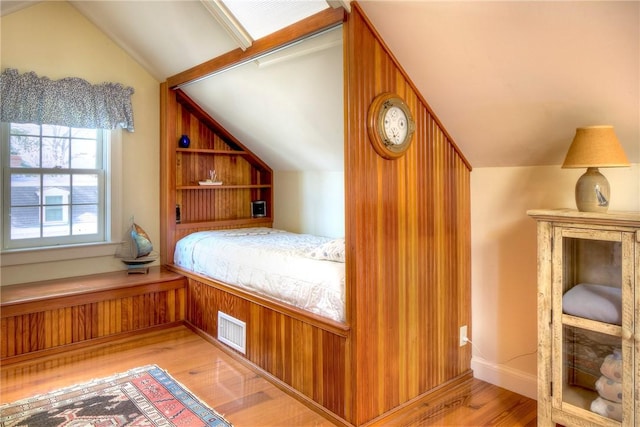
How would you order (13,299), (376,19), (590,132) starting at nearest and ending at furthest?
(590,132) → (376,19) → (13,299)

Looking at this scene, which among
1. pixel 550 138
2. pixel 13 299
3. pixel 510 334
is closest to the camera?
pixel 550 138

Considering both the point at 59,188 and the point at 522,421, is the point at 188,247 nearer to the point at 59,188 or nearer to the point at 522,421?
the point at 59,188

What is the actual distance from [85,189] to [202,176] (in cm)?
103

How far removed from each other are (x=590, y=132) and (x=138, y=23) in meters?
3.18

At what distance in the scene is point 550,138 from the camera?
234 centimetres

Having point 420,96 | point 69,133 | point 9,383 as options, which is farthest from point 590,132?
point 69,133

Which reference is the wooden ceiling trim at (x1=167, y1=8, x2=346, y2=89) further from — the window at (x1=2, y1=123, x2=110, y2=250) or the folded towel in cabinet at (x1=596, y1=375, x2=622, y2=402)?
the folded towel in cabinet at (x1=596, y1=375, x2=622, y2=402)

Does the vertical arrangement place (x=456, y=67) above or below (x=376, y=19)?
below

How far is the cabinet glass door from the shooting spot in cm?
192

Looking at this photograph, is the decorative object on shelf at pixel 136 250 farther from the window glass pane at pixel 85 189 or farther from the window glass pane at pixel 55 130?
the window glass pane at pixel 55 130

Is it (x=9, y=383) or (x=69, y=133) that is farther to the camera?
(x=69, y=133)

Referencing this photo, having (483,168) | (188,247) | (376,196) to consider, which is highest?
(483,168)

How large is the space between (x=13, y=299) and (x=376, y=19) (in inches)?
118

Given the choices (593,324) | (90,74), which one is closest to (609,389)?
(593,324)
